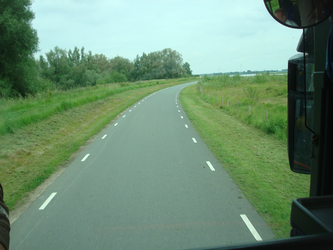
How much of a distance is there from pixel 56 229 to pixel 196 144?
7.86 meters

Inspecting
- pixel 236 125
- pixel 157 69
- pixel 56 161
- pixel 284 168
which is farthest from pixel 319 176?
pixel 157 69

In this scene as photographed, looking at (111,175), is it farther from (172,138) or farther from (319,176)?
(319,176)

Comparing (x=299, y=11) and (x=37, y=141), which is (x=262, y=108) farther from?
(x=299, y=11)

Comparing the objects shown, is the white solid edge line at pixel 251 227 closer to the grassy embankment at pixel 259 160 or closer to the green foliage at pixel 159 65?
the grassy embankment at pixel 259 160

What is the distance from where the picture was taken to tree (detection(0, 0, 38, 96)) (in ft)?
86.3

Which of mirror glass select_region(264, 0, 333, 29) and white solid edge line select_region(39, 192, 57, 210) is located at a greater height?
mirror glass select_region(264, 0, 333, 29)

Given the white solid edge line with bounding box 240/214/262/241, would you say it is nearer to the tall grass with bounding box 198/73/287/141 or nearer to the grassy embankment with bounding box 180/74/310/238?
the grassy embankment with bounding box 180/74/310/238

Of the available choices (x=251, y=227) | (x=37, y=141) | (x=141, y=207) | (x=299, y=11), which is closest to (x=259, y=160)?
(x=251, y=227)

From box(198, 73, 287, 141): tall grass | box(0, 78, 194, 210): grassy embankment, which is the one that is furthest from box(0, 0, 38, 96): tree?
box(198, 73, 287, 141): tall grass

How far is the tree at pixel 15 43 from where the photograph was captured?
26.3m

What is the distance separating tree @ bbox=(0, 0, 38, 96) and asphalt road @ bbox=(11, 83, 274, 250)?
72.0 feet

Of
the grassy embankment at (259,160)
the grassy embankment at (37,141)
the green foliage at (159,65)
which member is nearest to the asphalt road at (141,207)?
the grassy embankment at (259,160)

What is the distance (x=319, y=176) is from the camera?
2.47 meters

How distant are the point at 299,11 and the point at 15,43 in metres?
31.1
